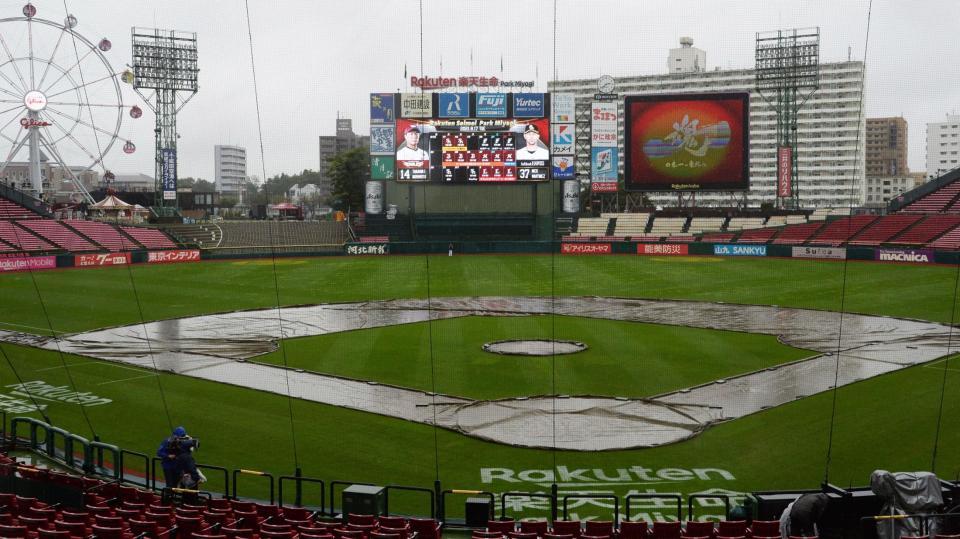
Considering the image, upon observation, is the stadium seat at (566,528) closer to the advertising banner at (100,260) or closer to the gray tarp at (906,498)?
the gray tarp at (906,498)

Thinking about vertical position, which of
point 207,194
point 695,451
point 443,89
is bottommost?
point 695,451

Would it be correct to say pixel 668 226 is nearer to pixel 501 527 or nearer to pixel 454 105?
pixel 454 105

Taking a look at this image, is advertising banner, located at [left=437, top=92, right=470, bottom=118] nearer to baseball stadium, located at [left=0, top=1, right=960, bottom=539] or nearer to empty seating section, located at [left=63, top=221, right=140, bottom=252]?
baseball stadium, located at [left=0, top=1, right=960, bottom=539]

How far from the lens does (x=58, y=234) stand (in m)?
59.7

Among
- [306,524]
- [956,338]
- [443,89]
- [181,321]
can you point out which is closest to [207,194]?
[443,89]

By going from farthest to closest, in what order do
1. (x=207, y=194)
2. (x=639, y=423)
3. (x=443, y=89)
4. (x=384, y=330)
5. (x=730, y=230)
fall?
(x=207, y=194) < (x=443, y=89) < (x=730, y=230) < (x=384, y=330) < (x=639, y=423)

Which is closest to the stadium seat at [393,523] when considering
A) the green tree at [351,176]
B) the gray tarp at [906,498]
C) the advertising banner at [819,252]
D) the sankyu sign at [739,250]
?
the gray tarp at [906,498]

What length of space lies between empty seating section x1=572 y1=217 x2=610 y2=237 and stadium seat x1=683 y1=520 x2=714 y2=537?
66158 millimetres

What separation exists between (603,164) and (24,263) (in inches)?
1887

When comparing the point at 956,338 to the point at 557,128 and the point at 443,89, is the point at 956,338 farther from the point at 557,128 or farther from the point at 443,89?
the point at 443,89

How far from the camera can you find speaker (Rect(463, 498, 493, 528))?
11.2 m

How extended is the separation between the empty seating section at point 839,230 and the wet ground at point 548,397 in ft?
93.8

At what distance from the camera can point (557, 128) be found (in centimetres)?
7431

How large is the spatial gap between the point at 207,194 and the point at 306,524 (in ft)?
350
